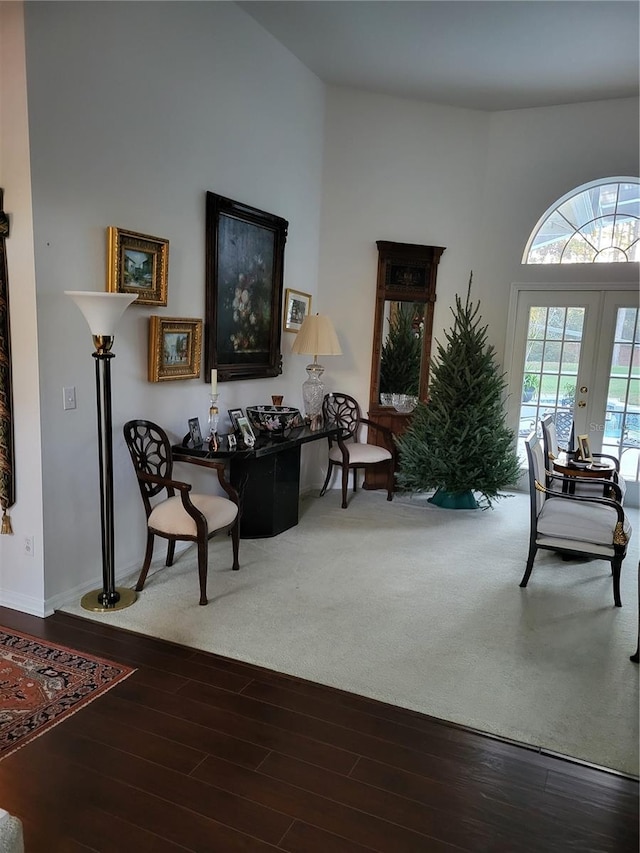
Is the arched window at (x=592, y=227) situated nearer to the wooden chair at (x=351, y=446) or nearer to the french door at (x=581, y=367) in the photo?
the french door at (x=581, y=367)

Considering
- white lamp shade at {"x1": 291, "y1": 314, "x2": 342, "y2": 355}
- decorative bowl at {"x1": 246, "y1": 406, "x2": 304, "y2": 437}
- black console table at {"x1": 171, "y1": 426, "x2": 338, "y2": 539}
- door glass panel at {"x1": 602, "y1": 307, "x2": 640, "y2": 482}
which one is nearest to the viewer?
black console table at {"x1": 171, "y1": 426, "x2": 338, "y2": 539}

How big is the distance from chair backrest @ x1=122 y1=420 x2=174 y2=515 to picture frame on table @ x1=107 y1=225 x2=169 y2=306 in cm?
75

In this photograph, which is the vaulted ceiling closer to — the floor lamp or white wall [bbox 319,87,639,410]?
white wall [bbox 319,87,639,410]

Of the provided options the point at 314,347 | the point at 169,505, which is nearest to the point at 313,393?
the point at 314,347

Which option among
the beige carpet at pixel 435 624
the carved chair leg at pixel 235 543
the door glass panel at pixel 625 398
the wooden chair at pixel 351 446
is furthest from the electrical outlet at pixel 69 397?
the door glass panel at pixel 625 398

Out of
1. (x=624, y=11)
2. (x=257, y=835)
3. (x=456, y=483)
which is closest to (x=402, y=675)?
(x=257, y=835)

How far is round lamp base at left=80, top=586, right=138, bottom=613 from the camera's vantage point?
3119 millimetres

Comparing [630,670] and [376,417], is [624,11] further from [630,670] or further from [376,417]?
[630,670]

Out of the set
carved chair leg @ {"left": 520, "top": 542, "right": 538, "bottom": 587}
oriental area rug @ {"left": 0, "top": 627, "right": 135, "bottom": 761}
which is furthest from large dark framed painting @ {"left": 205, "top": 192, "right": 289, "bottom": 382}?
carved chair leg @ {"left": 520, "top": 542, "right": 538, "bottom": 587}

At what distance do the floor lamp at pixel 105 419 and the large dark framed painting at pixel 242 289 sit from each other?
119 cm

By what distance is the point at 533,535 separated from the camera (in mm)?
3570

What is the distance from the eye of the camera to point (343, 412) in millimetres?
5672

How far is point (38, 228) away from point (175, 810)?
8.34 ft

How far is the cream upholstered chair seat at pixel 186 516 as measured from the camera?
10.8 feet
